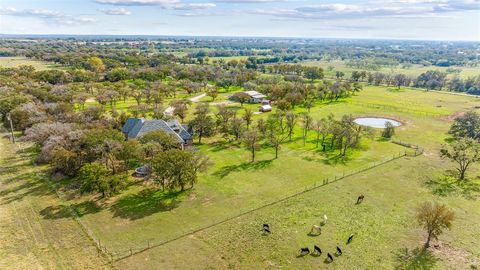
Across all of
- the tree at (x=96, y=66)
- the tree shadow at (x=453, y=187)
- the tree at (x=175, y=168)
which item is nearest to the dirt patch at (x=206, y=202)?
the tree at (x=175, y=168)

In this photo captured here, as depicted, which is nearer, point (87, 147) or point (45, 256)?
point (45, 256)

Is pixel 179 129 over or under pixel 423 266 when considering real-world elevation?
over

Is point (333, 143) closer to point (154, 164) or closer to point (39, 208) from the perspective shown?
point (154, 164)

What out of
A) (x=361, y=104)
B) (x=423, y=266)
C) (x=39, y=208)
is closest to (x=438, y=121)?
(x=361, y=104)

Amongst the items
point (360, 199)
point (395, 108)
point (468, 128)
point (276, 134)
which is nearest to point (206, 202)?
point (360, 199)

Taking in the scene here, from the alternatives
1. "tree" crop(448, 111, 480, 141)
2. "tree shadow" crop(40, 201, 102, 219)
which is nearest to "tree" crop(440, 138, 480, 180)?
"tree" crop(448, 111, 480, 141)

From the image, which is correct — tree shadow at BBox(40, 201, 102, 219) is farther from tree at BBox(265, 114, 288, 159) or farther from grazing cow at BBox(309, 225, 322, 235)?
tree at BBox(265, 114, 288, 159)

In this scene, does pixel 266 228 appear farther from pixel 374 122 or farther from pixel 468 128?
pixel 374 122
